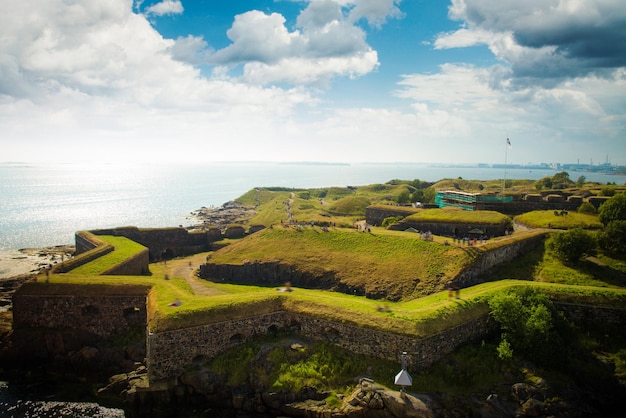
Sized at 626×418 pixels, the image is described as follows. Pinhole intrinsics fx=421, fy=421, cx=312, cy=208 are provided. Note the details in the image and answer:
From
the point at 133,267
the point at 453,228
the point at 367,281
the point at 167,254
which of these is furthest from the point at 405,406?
the point at 167,254

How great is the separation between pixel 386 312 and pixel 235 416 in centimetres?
1120

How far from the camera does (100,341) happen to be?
3222cm

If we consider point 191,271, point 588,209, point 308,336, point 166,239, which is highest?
point 588,209

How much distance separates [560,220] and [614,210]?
4.91 meters

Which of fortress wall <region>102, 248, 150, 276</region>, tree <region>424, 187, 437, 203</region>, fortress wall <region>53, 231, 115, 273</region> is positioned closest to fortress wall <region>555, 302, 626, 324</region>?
fortress wall <region>102, 248, 150, 276</region>

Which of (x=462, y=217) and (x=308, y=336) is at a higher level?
(x=462, y=217)

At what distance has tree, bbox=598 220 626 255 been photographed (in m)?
36.1

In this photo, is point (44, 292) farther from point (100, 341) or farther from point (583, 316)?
point (583, 316)

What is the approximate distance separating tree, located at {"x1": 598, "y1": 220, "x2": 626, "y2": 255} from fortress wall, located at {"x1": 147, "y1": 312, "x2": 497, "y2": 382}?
53.0 feet

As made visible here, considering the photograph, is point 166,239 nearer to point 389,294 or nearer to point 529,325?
point 389,294

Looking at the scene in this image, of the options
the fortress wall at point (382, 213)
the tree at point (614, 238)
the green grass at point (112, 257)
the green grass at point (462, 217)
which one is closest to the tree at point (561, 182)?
the fortress wall at point (382, 213)

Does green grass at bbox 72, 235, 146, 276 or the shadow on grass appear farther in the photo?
green grass at bbox 72, 235, 146, 276

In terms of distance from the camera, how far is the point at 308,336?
28938 mm

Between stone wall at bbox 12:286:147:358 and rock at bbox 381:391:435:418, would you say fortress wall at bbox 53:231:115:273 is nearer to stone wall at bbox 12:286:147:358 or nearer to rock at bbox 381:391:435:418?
stone wall at bbox 12:286:147:358
